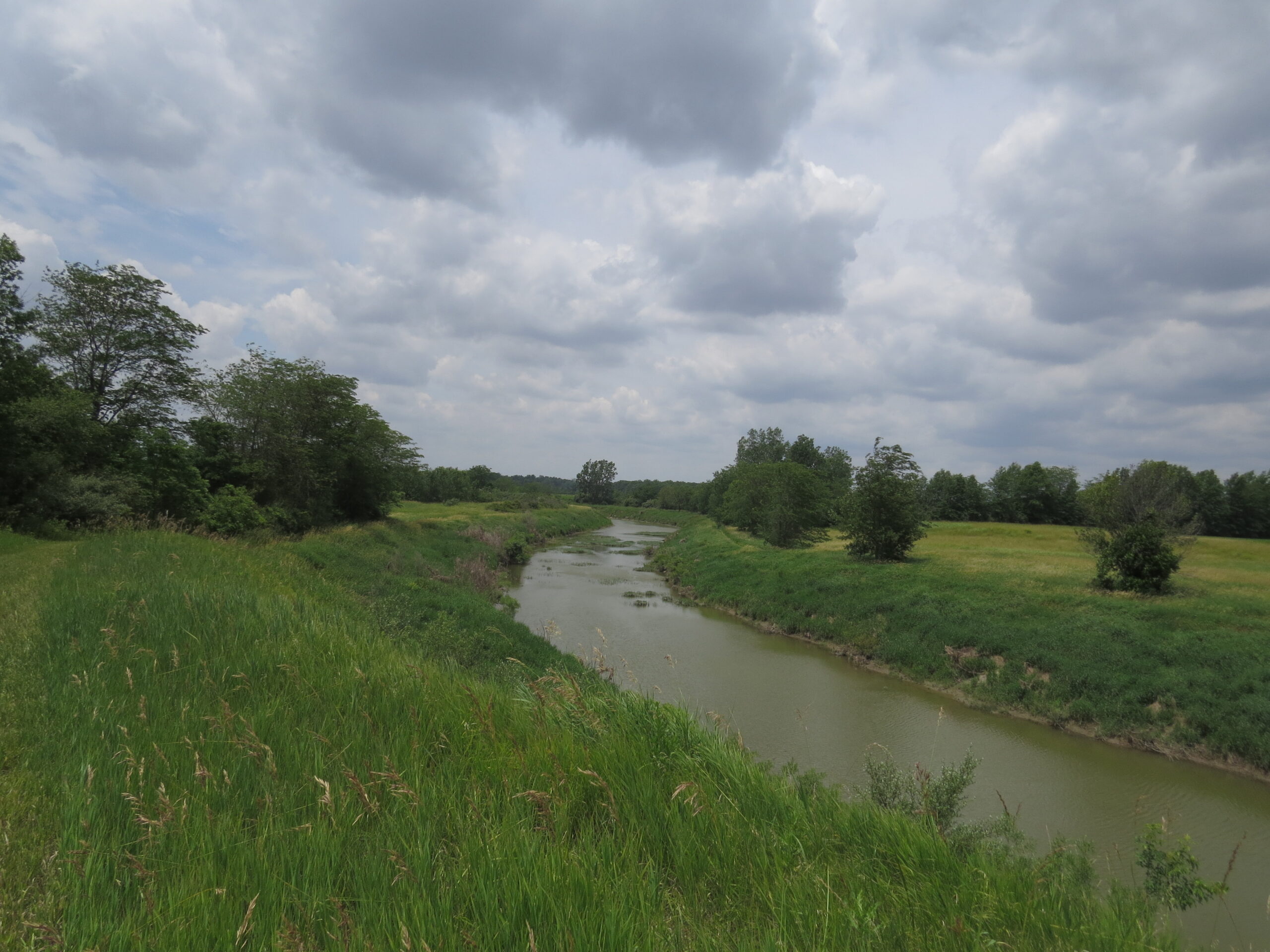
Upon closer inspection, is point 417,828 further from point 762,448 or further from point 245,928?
point 762,448

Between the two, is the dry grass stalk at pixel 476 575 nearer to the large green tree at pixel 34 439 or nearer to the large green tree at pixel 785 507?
the large green tree at pixel 34 439

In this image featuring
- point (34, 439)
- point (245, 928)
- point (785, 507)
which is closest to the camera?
point (245, 928)

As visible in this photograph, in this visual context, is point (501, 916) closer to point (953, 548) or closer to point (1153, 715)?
point (1153, 715)

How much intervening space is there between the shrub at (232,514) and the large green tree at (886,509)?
1011 inches

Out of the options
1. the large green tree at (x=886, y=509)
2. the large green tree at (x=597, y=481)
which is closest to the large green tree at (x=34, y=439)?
the large green tree at (x=886, y=509)

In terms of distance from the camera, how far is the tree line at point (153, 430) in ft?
52.5

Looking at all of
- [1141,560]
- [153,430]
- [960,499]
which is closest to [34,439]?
[153,430]

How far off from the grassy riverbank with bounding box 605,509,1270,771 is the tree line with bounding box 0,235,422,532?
20.7 meters

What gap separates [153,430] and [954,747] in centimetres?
2889

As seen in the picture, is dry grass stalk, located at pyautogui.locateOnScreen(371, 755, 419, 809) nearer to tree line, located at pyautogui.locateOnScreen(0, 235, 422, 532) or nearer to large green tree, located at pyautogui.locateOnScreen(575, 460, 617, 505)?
tree line, located at pyautogui.locateOnScreen(0, 235, 422, 532)

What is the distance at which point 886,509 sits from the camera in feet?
86.0

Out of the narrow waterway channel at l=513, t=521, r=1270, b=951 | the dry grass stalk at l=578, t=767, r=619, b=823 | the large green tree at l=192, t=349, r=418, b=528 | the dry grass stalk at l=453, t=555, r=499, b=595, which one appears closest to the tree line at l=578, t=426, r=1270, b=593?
the narrow waterway channel at l=513, t=521, r=1270, b=951

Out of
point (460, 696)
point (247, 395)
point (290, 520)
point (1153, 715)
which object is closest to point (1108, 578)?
point (1153, 715)

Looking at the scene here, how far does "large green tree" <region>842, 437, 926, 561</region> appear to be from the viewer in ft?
85.2
